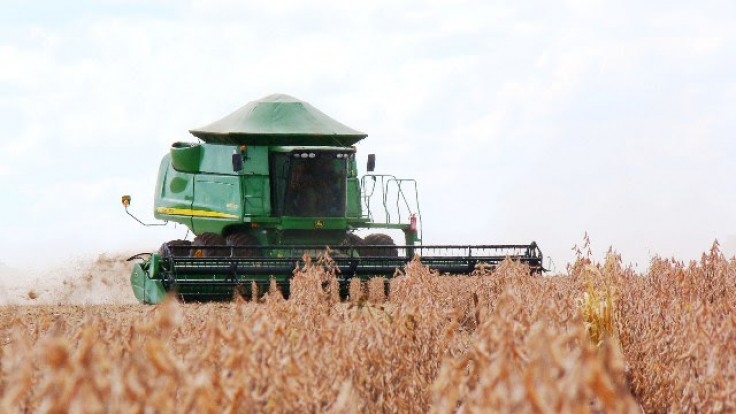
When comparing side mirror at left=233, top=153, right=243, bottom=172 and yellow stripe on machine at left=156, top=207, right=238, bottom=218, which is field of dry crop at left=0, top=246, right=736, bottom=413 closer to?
side mirror at left=233, top=153, right=243, bottom=172

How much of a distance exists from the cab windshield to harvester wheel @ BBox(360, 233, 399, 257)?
71cm

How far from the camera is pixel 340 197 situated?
2005cm

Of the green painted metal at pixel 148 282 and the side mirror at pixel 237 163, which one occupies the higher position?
the side mirror at pixel 237 163

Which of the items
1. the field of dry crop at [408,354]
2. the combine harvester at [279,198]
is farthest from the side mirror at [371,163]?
the field of dry crop at [408,354]

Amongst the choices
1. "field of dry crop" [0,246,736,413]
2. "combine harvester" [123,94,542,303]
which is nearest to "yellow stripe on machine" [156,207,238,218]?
"combine harvester" [123,94,542,303]

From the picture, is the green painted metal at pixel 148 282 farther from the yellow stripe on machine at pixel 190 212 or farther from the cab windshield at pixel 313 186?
the cab windshield at pixel 313 186

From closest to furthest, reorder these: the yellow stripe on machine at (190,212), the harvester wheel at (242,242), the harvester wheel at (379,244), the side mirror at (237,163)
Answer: the harvester wheel at (242,242) → the side mirror at (237,163) → the harvester wheel at (379,244) → the yellow stripe on machine at (190,212)

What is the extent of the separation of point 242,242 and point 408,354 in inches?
525

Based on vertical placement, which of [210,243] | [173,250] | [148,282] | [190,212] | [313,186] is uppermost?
[313,186]

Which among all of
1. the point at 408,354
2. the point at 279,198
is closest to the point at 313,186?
the point at 279,198

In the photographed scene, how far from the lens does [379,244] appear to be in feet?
66.5

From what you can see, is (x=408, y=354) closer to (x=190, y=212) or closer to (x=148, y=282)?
(x=148, y=282)

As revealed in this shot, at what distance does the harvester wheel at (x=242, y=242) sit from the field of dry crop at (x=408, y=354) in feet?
20.5

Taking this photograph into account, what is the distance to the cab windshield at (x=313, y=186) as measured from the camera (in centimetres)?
1998
